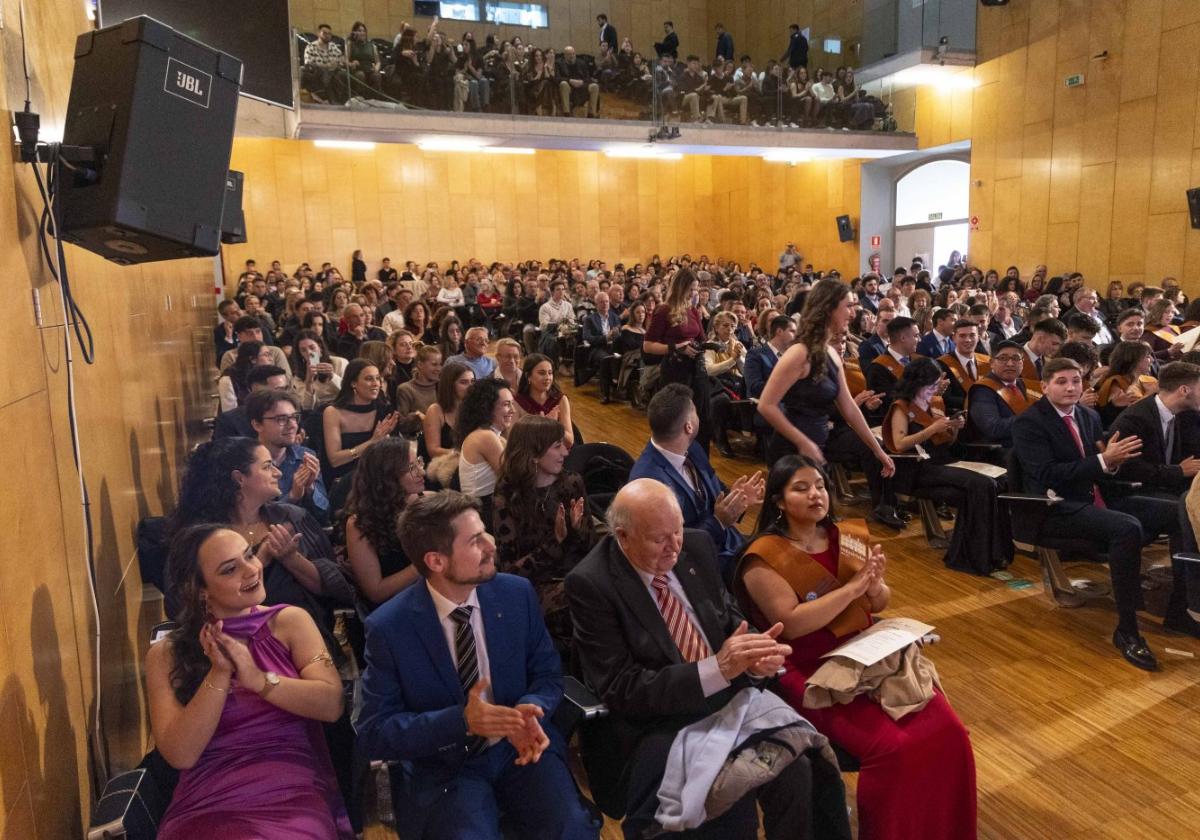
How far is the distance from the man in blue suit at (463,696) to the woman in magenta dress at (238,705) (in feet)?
0.55

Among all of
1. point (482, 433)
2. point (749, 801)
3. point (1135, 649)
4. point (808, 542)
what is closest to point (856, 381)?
point (1135, 649)

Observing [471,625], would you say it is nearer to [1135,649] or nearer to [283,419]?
[283,419]

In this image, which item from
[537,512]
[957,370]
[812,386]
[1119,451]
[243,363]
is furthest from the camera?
[957,370]

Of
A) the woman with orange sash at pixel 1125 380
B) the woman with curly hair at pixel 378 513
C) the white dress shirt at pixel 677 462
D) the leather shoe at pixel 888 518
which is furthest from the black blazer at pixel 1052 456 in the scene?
the woman with curly hair at pixel 378 513

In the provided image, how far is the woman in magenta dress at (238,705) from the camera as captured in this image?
6.06 feet

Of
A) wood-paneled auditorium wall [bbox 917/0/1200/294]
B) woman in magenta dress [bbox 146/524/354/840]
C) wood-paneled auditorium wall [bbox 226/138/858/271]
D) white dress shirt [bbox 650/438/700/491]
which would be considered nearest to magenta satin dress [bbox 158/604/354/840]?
woman in magenta dress [bbox 146/524/354/840]

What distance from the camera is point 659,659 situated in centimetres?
219

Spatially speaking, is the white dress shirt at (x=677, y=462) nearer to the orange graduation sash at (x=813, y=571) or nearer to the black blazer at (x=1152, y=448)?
the orange graduation sash at (x=813, y=571)

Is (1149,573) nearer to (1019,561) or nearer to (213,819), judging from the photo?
(1019,561)

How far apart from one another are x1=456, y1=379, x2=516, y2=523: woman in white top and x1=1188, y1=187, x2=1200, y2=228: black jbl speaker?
10443mm

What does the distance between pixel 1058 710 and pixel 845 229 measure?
14981 mm

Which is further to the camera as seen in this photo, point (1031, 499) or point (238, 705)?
point (1031, 499)

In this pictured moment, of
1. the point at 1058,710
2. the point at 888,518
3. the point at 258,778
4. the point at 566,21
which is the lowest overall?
the point at 1058,710

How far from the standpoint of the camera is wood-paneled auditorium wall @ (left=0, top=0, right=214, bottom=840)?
71.7 inches
